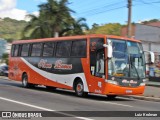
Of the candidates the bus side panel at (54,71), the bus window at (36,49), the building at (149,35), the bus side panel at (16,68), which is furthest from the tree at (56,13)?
the bus window at (36,49)

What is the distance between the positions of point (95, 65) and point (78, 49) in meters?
A: 1.84

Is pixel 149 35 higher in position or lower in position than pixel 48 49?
higher

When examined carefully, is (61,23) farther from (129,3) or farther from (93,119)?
(93,119)

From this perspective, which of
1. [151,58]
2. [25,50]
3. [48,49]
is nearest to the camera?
[151,58]

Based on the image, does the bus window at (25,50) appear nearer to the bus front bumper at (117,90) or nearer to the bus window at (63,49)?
the bus window at (63,49)

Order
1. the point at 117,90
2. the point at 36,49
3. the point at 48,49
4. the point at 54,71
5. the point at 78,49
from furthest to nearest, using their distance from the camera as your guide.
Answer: the point at 36,49
the point at 48,49
the point at 54,71
the point at 78,49
the point at 117,90

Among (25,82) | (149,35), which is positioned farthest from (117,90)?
A: (149,35)

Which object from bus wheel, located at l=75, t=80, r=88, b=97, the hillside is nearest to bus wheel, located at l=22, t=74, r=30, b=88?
bus wheel, located at l=75, t=80, r=88, b=97

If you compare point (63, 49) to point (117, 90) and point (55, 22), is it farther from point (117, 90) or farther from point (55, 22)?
point (55, 22)

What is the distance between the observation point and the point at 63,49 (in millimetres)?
22188

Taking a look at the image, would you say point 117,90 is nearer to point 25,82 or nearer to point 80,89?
point 80,89

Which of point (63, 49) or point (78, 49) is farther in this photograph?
point (63, 49)

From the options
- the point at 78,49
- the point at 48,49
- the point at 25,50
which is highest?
the point at 25,50

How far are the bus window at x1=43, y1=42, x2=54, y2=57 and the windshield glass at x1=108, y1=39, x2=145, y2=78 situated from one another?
5.25 metres
